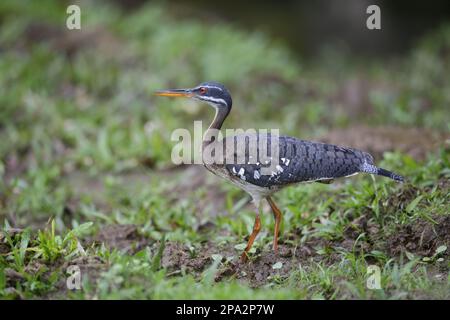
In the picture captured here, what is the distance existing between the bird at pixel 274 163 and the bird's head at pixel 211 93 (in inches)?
2.4

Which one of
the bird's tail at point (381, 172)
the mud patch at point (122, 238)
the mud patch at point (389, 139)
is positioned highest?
the mud patch at point (389, 139)

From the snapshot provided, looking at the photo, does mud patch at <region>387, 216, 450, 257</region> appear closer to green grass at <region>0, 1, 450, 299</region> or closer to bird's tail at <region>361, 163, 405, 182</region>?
green grass at <region>0, 1, 450, 299</region>

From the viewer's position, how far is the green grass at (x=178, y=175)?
545 centimetres

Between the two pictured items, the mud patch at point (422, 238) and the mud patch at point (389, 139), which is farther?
the mud patch at point (389, 139)

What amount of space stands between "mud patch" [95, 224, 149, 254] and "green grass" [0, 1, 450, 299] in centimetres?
2

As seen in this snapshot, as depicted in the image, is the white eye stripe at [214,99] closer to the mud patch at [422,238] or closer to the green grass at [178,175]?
the green grass at [178,175]

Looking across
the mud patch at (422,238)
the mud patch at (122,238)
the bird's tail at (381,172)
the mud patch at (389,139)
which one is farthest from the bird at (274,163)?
the mud patch at (389,139)

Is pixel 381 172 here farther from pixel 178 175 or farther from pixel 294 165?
pixel 178 175

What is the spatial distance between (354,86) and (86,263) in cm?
856

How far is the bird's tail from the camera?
6.04 meters

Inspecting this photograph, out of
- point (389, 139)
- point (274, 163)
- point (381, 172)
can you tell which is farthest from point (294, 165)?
point (389, 139)

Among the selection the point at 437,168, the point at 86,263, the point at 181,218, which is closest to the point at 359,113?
the point at 437,168

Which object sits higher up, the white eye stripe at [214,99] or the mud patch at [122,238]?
the white eye stripe at [214,99]

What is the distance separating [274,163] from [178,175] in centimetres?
341
